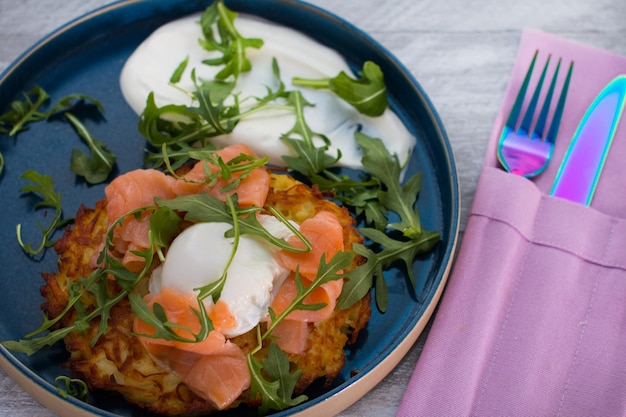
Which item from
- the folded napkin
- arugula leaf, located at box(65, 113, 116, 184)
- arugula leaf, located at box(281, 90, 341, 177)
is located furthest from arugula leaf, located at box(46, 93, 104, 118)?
the folded napkin

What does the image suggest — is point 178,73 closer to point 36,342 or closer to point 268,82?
point 268,82

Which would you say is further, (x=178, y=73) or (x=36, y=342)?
(x=178, y=73)

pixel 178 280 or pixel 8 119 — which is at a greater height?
pixel 8 119

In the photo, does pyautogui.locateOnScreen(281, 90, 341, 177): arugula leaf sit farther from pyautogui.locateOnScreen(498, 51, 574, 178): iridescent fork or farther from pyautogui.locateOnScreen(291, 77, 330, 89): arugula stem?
pyautogui.locateOnScreen(498, 51, 574, 178): iridescent fork

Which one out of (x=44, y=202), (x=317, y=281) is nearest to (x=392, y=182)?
(x=317, y=281)

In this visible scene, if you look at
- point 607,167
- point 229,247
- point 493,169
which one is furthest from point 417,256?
point 607,167

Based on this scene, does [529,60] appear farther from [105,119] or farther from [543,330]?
[105,119]

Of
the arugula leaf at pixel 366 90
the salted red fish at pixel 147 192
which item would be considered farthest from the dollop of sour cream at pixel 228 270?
the arugula leaf at pixel 366 90
